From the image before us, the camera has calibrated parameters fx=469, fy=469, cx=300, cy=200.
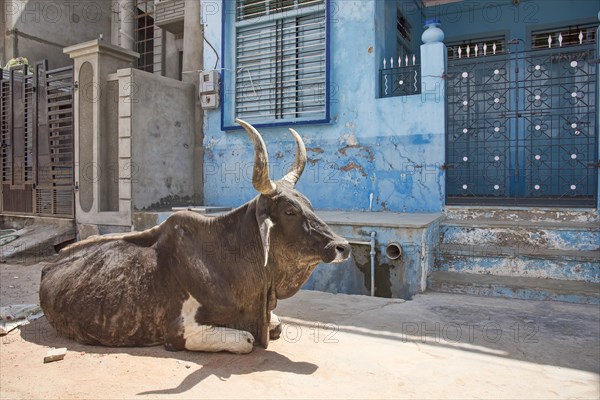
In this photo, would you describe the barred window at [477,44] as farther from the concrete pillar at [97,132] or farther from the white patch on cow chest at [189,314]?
the white patch on cow chest at [189,314]

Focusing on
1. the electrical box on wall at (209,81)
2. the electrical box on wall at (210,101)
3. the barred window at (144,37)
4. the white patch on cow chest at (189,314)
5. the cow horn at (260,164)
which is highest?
the barred window at (144,37)

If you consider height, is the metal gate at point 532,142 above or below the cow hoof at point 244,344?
above

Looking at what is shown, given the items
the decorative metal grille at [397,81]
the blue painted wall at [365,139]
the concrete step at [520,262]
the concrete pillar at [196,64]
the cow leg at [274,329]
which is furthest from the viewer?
the concrete pillar at [196,64]

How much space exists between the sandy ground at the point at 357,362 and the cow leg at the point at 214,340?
2.2 inches

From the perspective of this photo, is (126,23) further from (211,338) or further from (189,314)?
(211,338)

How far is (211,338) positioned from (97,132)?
20.4 ft

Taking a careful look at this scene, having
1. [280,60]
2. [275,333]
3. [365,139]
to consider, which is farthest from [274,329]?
[280,60]

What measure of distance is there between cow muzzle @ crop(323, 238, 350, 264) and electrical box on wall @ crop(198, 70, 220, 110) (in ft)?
20.7

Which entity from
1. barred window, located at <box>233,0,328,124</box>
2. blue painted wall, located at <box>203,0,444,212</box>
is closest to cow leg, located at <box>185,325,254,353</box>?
blue painted wall, located at <box>203,0,444,212</box>

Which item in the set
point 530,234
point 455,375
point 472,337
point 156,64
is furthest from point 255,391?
point 156,64

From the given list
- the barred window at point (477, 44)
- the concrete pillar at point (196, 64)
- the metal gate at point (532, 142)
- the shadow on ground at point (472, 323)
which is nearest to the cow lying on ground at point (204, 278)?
the shadow on ground at point (472, 323)

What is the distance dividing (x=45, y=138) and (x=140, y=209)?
2.79 metres

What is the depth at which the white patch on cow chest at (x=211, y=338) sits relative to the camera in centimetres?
316

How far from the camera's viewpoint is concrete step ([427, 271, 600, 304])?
4816 mm
